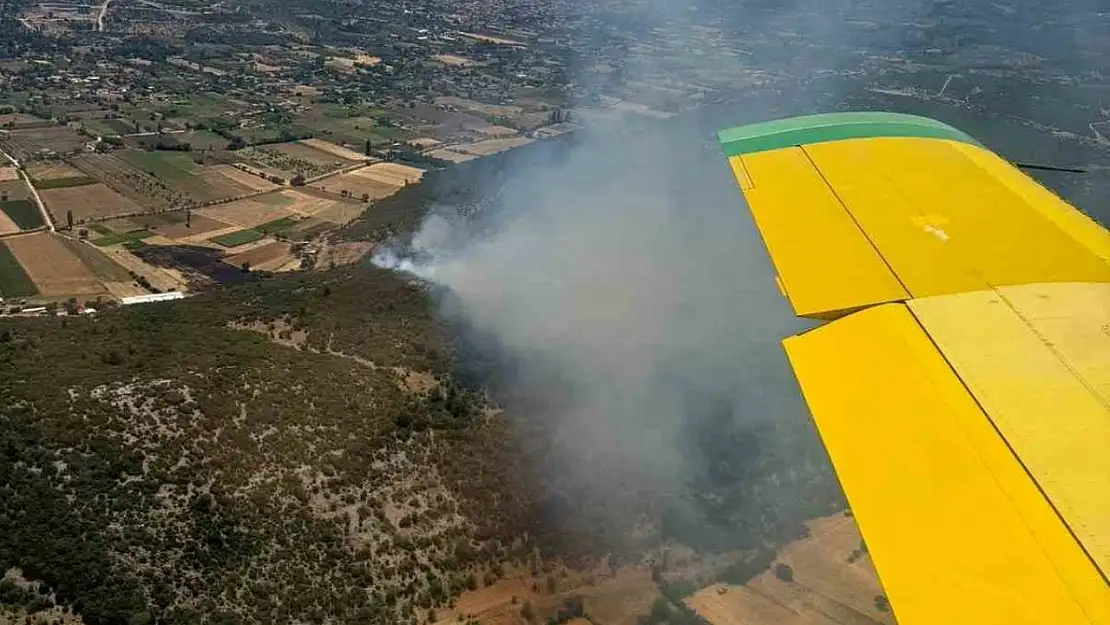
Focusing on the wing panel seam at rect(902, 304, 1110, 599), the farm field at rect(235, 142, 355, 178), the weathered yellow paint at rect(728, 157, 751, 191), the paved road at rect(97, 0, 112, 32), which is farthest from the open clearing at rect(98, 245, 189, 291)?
the paved road at rect(97, 0, 112, 32)

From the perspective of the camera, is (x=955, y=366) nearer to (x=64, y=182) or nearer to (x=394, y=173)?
(x=394, y=173)

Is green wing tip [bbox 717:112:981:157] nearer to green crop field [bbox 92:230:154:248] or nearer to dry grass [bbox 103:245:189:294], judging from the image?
dry grass [bbox 103:245:189:294]

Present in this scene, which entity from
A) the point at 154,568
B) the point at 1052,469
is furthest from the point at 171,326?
the point at 1052,469

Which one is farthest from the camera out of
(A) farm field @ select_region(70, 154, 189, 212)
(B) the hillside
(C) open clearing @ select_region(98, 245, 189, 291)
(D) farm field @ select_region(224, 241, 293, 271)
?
(A) farm field @ select_region(70, 154, 189, 212)

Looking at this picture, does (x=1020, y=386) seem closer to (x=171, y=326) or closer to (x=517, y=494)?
(x=517, y=494)

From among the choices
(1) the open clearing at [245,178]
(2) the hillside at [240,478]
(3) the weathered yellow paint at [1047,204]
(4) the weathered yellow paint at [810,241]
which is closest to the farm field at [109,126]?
(1) the open clearing at [245,178]

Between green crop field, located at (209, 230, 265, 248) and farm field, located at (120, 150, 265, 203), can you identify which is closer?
green crop field, located at (209, 230, 265, 248)

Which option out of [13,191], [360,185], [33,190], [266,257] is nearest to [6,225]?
[13,191]

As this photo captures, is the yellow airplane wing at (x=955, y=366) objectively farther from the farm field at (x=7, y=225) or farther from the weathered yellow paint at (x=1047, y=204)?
the farm field at (x=7, y=225)
